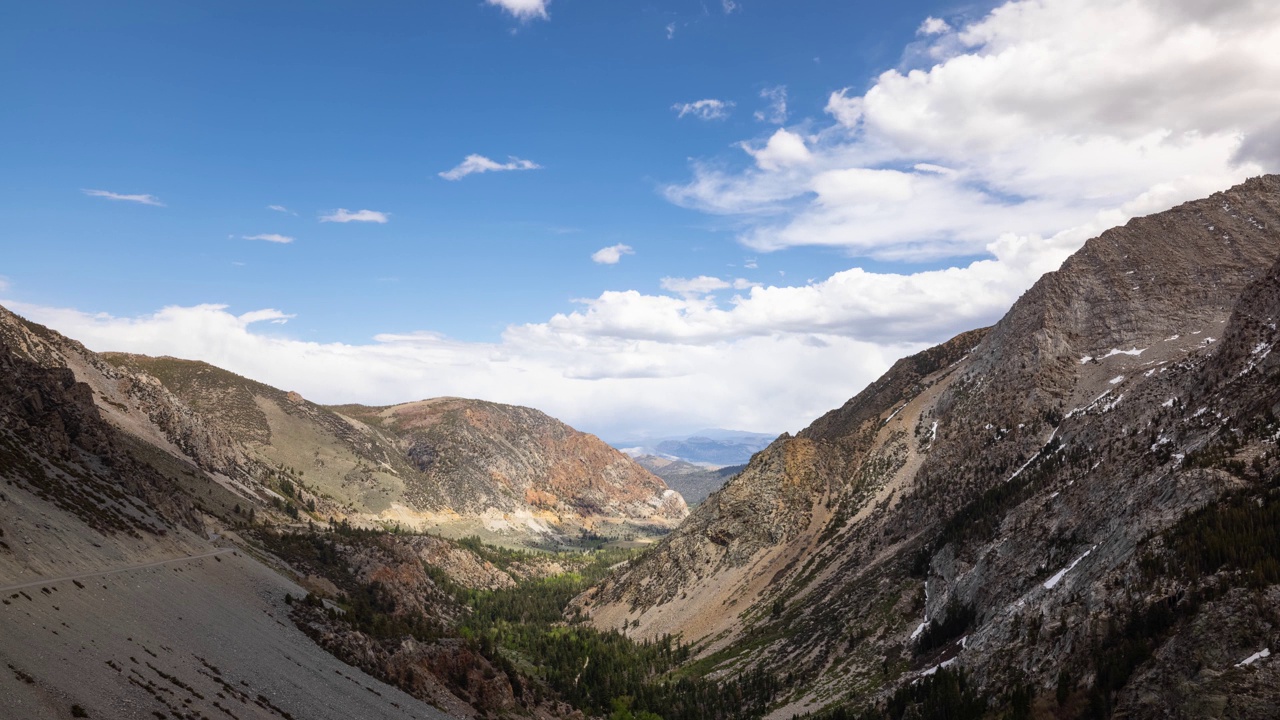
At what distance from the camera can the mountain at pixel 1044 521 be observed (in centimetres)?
4281

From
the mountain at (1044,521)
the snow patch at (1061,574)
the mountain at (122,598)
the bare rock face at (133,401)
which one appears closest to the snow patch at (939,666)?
the mountain at (1044,521)

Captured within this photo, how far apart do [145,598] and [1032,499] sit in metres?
83.5

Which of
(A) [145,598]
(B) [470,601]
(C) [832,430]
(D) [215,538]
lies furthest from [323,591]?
(C) [832,430]

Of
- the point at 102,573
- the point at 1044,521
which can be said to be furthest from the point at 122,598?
the point at 1044,521

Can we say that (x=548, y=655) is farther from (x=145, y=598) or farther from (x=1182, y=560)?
(x=1182, y=560)

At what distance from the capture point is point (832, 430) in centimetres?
17600

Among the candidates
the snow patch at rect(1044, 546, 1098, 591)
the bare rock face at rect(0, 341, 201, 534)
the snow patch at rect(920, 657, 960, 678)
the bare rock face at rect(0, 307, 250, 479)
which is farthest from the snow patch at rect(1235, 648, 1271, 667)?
the bare rock face at rect(0, 307, 250, 479)

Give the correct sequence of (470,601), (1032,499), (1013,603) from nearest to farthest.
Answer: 1. (1013,603)
2. (1032,499)
3. (470,601)

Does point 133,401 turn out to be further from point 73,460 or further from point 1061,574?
point 1061,574

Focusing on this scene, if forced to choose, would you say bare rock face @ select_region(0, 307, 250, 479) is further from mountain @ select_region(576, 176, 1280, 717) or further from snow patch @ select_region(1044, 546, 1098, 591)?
snow patch @ select_region(1044, 546, 1098, 591)

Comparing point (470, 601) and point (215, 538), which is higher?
point (215, 538)

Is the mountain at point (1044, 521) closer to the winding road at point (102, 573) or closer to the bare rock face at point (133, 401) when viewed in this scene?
the winding road at point (102, 573)

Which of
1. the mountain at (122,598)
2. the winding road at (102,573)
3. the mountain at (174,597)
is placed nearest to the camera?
the mountain at (122,598)

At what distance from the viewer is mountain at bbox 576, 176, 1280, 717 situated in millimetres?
42812
